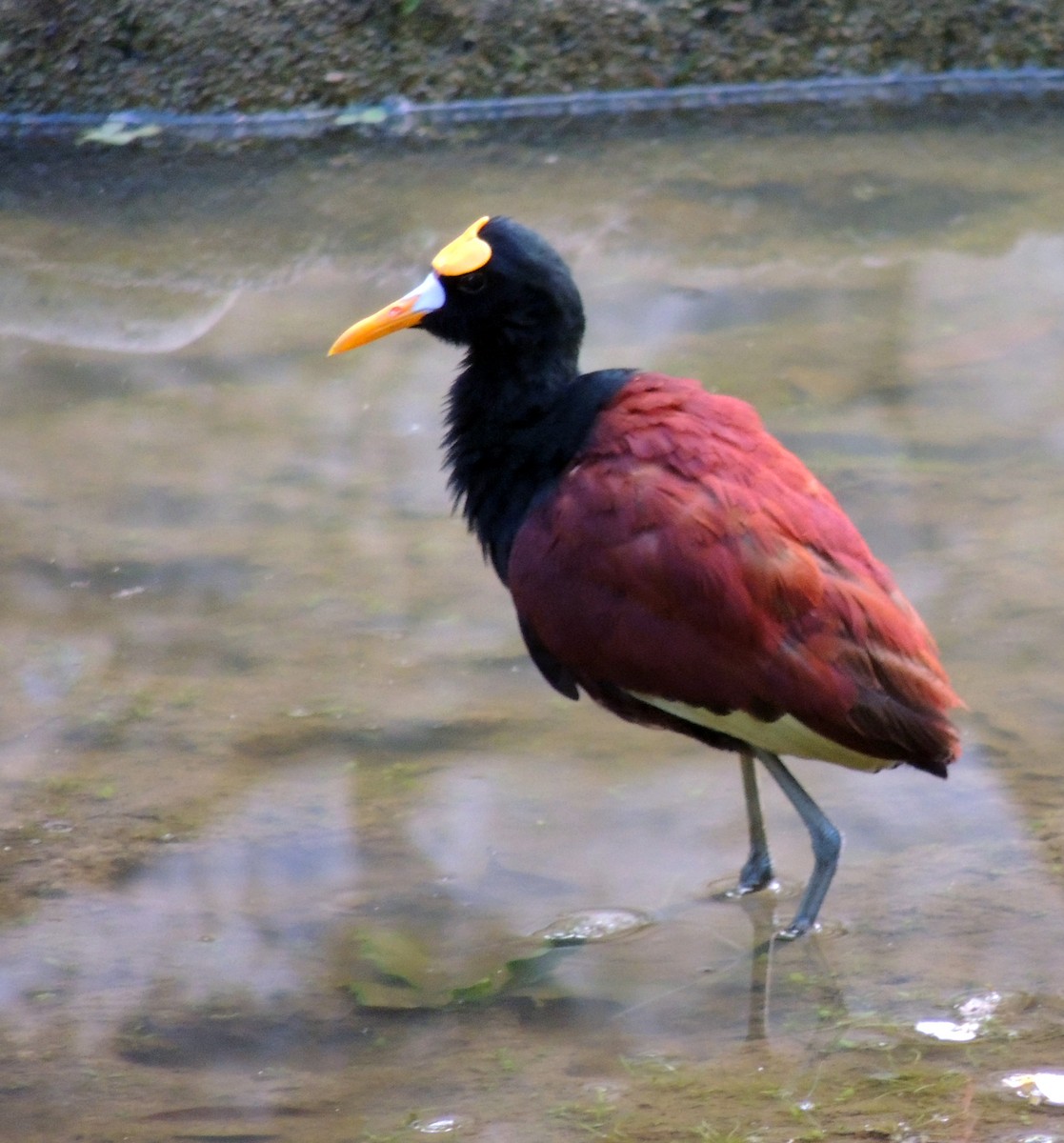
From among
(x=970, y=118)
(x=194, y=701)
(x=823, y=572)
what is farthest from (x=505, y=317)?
(x=970, y=118)

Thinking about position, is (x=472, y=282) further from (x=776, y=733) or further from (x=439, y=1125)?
(x=439, y=1125)

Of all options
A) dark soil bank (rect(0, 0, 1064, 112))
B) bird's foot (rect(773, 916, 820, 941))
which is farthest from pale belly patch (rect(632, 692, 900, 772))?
dark soil bank (rect(0, 0, 1064, 112))

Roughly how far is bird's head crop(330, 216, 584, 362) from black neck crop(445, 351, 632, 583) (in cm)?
5

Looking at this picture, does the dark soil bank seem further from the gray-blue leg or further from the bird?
the gray-blue leg

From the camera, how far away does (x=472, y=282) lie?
356 cm

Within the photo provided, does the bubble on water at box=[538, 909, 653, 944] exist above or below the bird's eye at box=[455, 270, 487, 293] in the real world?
below

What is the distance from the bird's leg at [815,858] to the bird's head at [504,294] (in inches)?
41.5

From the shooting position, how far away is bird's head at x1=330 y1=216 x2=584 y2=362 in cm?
353

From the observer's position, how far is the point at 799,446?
527cm

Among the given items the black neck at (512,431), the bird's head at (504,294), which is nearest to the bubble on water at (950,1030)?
the black neck at (512,431)

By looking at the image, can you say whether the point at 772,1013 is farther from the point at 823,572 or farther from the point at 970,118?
the point at 970,118

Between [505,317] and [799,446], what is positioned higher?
[505,317]

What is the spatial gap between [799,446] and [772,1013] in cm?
251

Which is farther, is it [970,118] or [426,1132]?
[970,118]
